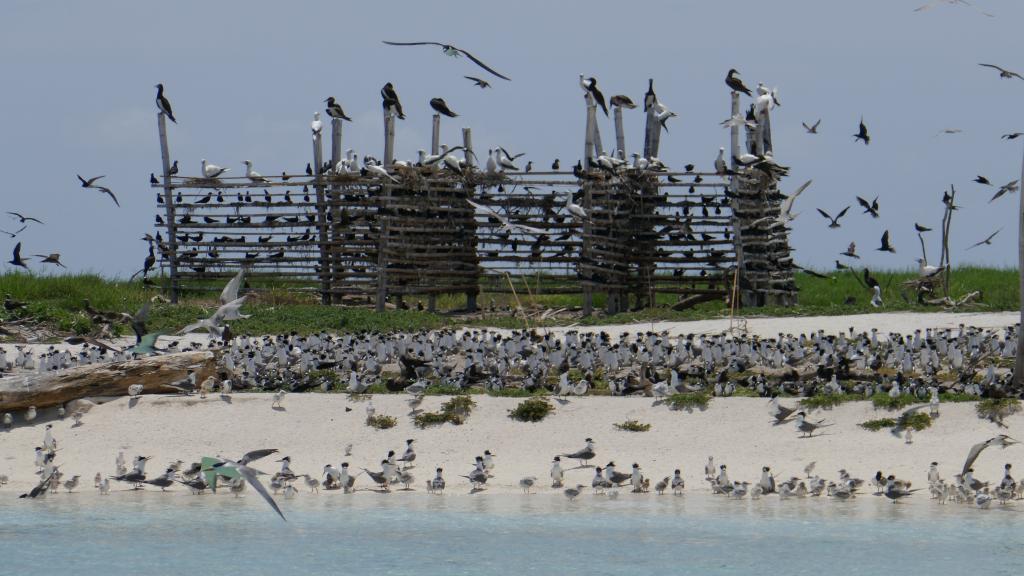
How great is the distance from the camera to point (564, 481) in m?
17.0

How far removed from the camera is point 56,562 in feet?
47.4

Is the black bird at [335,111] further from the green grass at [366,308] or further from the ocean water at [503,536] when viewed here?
the ocean water at [503,536]

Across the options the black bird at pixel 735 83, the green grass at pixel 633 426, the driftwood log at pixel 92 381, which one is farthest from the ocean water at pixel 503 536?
the black bird at pixel 735 83

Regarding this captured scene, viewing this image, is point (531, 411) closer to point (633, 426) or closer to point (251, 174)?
point (633, 426)

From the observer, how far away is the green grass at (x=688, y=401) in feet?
61.3

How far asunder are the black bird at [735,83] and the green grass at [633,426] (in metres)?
13.2

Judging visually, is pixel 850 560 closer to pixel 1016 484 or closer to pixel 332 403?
pixel 1016 484

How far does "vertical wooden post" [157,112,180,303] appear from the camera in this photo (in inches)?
1326

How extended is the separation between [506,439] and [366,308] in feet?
40.4

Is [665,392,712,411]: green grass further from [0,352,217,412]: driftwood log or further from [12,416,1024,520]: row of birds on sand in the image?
[0,352,217,412]: driftwood log

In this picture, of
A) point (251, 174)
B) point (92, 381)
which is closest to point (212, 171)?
point (251, 174)

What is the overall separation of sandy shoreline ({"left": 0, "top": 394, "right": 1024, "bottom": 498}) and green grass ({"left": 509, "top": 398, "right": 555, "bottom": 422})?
11 centimetres

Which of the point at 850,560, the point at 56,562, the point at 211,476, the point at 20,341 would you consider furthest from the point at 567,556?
the point at 20,341

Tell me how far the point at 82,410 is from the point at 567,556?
8.34 m
